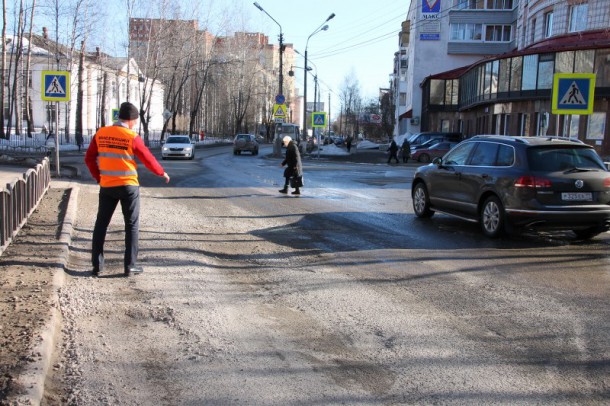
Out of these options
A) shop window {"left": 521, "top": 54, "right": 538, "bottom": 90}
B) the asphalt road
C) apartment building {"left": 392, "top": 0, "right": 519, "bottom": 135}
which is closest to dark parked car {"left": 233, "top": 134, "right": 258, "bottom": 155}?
shop window {"left": 521, "top": 54, "right": 538, "bottom": 90}

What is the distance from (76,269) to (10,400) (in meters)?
3.54

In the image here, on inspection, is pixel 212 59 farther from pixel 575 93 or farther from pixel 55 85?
pixel 575 93

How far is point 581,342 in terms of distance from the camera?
4730 mm

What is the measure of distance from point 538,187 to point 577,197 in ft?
2.04

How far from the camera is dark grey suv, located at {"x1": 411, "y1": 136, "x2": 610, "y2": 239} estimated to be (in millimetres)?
8922

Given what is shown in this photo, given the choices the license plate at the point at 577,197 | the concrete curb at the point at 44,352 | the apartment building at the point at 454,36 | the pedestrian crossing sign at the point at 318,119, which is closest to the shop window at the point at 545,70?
the pedestrian crossing sign at the point at 318,119

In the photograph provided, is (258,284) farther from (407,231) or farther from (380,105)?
(380,105)

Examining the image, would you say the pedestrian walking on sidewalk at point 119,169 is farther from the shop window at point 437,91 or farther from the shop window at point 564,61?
the shop window at point 437,91

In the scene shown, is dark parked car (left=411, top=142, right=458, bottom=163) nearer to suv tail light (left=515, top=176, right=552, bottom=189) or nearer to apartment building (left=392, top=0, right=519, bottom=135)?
apartment building (left=392, top=0, right=519, bottom=135)

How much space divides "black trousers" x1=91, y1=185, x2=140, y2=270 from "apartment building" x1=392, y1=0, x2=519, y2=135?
52.0m

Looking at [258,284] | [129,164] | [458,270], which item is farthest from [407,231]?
[129,164]

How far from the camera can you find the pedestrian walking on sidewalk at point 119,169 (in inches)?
248

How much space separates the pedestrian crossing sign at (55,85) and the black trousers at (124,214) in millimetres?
10732

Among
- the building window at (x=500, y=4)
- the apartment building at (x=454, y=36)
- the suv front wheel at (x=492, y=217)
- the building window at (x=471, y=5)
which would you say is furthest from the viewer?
the building window at (x=471, y=5)
